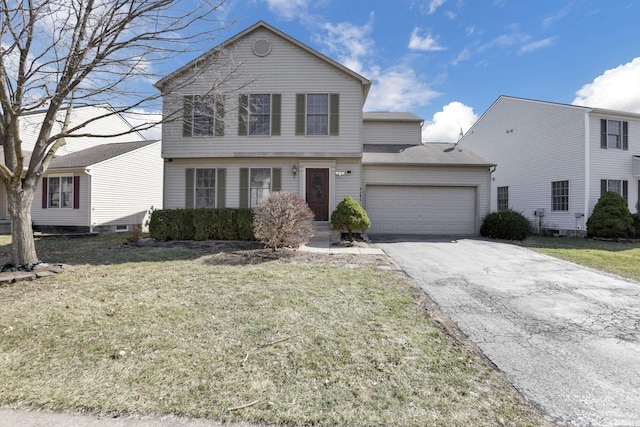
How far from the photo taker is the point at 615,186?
46.4ft

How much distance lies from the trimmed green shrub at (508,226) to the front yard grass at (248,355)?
343 inches

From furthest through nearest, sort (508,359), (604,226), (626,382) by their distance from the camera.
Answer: (604,226)
(508,359)
(626,382)

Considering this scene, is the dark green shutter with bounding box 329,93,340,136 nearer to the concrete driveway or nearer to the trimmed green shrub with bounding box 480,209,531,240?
the concrete driveway

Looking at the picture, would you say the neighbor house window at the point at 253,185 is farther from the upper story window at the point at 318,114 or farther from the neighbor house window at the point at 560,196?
the neighbor house window at the point at 560,196

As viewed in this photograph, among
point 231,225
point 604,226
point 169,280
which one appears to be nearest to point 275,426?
point 169,280

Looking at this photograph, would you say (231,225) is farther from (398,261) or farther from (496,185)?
(496,185)

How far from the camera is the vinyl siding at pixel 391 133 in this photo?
16688 millimetres

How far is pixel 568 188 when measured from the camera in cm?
1437

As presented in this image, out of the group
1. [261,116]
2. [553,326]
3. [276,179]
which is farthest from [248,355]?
[261,116]

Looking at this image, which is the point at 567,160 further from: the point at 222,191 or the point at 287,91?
the point at 222,191

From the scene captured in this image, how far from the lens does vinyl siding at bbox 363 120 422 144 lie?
16.7 meters

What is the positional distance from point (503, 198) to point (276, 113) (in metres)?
15.0

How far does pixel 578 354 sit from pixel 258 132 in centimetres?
1092

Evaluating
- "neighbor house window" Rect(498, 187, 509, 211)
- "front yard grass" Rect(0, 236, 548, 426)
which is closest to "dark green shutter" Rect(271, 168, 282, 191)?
"front yard grass" Rect(0, 236, 548, 426)
